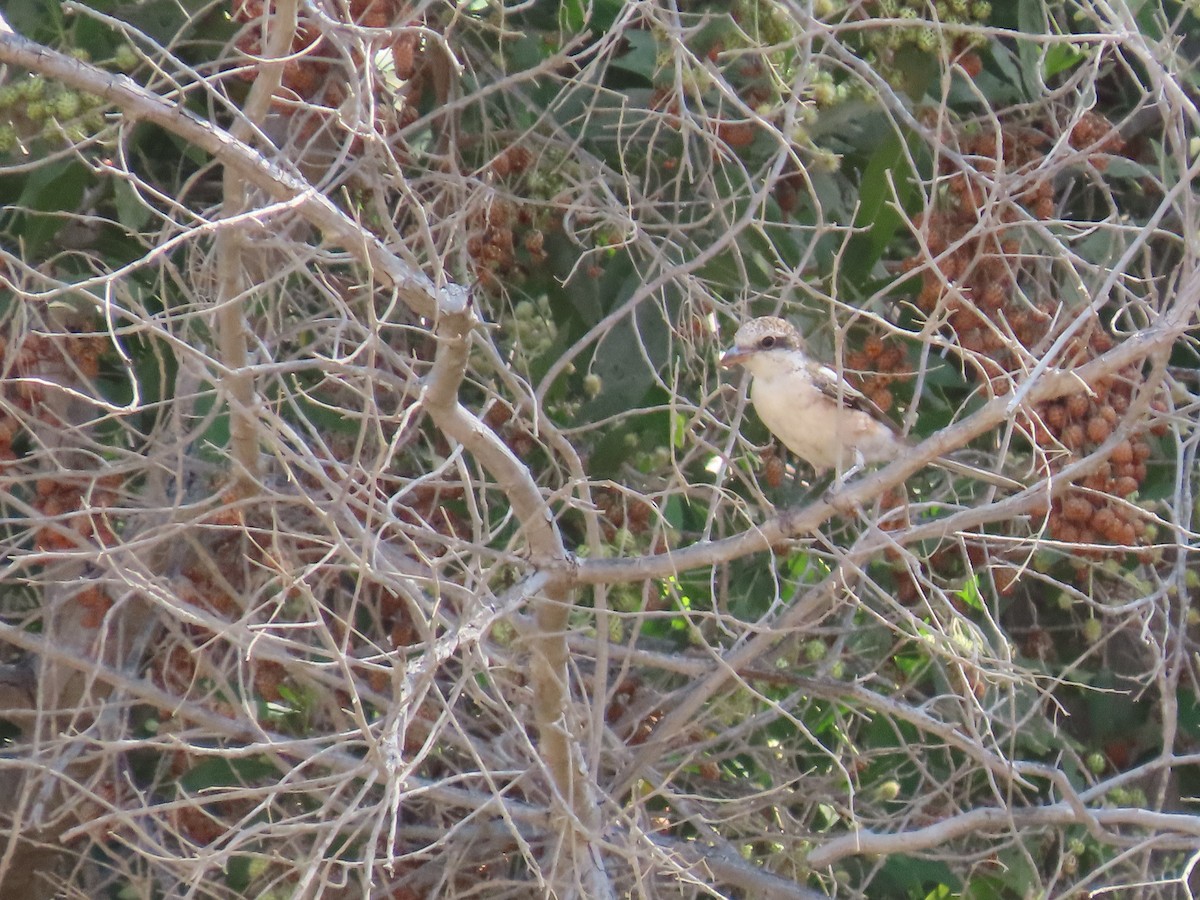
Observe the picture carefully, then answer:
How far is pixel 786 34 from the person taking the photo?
395 cm

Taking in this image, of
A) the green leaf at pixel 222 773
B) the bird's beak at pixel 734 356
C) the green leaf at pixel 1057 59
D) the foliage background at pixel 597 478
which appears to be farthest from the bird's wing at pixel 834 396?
the green leaf at pixel 222 773

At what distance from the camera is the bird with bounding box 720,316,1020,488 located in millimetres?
4441

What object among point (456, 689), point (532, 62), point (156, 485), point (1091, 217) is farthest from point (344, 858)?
point (1091, 217)

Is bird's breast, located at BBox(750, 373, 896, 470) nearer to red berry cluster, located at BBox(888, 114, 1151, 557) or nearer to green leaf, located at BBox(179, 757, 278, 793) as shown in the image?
red berry cluster, located at BBox(888, 114, 1151, 557)

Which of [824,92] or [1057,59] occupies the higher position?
[824,92]

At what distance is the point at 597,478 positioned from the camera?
4.47 metres

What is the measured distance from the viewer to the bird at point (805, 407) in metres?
4.44

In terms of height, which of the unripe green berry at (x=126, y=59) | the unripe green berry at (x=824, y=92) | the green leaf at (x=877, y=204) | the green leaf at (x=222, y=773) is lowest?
the green leaf at (x=222, y=773)

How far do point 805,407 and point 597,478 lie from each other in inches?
25.3

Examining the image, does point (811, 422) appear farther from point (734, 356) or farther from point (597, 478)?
point (597, 478)

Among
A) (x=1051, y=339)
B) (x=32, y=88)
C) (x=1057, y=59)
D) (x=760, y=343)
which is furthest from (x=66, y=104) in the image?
(x=1057, y=59)

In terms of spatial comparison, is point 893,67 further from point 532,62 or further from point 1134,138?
point 1134,138

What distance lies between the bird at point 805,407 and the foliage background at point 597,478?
0.14 metres

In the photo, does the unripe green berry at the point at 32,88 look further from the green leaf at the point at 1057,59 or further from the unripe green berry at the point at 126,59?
the green leaf at the point at 1057,59
